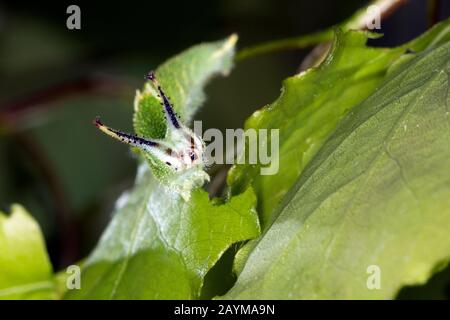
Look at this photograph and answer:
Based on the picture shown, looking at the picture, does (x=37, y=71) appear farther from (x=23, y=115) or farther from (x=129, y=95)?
(x=129, y=95)

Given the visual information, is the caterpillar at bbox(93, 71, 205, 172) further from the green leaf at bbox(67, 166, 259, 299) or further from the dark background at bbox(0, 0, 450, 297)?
the dark background at bbox(0, 0, 450, 297)

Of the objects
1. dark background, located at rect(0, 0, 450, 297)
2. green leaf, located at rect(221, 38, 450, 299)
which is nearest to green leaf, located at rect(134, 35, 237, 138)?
green leaf, located at rect(221, 38, 450, 299)

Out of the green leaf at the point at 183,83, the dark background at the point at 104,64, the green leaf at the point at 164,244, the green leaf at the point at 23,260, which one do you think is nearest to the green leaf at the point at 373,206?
the green leaf at the point at 164,244

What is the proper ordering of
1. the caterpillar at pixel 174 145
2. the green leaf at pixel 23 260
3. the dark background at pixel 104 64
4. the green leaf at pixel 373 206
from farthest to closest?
1. the dark background at pixel 104 64
2. the green leaf at pixel 23 260
3. the caterpillar at pixel 174 145
4. the green leaf at pixel 373 206

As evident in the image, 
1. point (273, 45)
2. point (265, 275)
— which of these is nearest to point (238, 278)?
point (265, 275)

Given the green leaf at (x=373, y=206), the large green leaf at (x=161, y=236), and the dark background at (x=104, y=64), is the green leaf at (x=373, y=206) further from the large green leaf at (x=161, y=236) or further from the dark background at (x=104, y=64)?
the dark background at (x=104, y=64)
